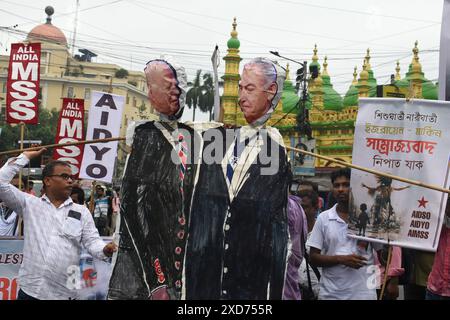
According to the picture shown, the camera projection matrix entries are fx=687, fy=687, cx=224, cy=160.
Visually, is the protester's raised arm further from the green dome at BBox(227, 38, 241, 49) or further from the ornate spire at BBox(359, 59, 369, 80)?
the ornate spire at BBox(359, 59, 369, 80)

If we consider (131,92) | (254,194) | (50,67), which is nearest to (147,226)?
(254,194)

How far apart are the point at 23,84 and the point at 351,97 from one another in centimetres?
2589

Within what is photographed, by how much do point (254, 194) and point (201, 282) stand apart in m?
0.58

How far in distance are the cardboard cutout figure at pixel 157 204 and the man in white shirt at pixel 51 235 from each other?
8.1 inches

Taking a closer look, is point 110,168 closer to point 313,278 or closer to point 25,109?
point 25,109

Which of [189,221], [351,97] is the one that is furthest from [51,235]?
[351,97]

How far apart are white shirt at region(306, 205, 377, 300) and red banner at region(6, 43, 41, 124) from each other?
4383 mm

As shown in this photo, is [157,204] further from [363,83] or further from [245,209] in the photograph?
[363,83]

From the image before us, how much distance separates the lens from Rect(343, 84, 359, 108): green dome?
1271 inches

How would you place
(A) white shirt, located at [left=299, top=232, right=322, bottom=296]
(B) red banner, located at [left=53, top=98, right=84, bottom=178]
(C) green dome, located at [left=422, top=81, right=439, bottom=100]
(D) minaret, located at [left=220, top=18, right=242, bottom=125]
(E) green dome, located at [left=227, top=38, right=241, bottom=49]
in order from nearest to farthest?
(A) white shirt, located at [left=299, top=232, right=322, bottom=296], (B) red banner, located at [left=53, top=98, right=84, bottom=178], (D) minaret, located at [left=220, top=18, right=242, bottom=125], (C) green dome, located at [left=422, top=81, right=439, bottom=100], (E) green dome, located at [left=227, top=38, right=241, bottom=49]

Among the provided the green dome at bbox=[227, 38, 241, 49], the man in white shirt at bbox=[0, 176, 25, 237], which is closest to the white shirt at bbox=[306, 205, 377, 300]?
the man in white shirt at bbox=[0, 176, 25, 237]

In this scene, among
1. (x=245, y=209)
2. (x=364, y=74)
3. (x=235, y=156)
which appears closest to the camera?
(x=245, y=209)

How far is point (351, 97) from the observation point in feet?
107

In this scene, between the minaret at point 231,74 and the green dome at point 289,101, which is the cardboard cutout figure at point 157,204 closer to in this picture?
the minaret at point 231,74
